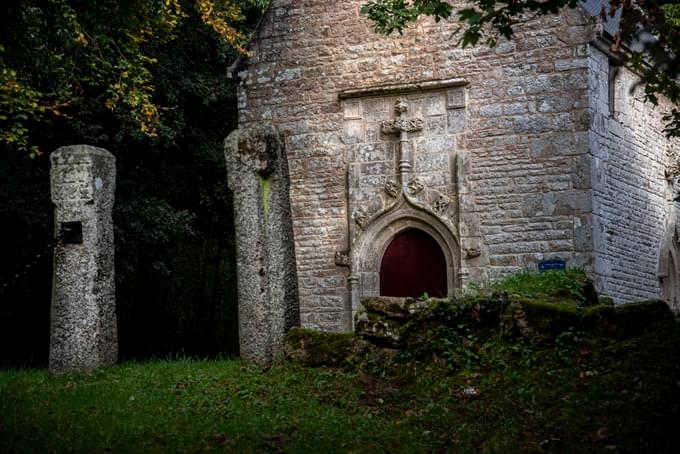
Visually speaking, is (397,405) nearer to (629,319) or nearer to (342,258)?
(629,319)

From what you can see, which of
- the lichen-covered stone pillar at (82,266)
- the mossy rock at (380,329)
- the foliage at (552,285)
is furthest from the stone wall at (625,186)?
the lichen-covered stone pillar at (82,266)

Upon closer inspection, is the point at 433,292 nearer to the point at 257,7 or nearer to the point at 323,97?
the point at 323,97

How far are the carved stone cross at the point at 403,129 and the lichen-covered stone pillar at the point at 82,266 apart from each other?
5615mm

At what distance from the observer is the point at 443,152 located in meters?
13.8

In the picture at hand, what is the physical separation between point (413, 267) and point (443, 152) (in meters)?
1.87

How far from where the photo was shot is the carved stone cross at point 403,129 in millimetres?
13921

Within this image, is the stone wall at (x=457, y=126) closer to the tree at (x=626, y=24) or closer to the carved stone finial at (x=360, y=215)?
the carved stone finial at (x=360, y=215)

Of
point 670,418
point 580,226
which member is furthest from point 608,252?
point 670,418

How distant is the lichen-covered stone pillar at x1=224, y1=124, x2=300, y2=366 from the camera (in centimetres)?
867

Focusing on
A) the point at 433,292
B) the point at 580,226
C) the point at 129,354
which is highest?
the point at 580,226

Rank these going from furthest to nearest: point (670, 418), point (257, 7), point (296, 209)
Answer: point (257, 7) → point (296, 209) → point (670, 418)

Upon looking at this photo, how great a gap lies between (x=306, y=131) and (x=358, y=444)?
8778 millimetres

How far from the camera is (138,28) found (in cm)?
1234

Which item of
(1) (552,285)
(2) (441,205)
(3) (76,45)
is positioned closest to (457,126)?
(2) (441,205)
